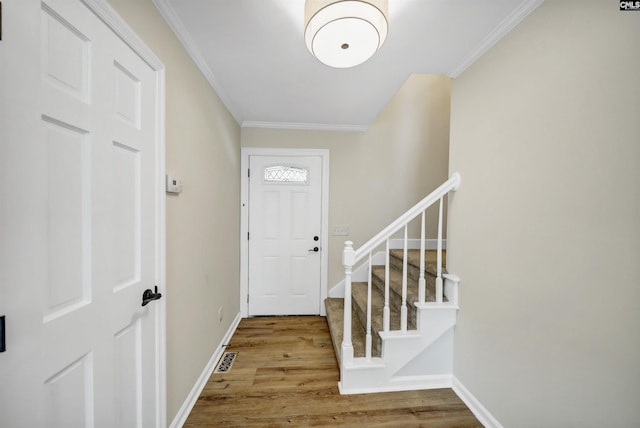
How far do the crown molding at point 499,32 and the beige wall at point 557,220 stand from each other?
0.04 m

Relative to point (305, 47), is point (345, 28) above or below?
below

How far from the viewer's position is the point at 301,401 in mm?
1557

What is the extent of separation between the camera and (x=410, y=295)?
1.85 meters

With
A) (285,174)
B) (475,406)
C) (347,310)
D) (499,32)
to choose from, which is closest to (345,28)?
(499,32)

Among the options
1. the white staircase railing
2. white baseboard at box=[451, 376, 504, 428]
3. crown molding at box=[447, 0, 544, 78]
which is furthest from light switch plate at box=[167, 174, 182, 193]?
white baseboard at box=[451, 376, 504, 428]

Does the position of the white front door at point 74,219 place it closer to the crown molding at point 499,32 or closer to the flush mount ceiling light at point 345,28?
the flush mount ceiling light at point 345,28

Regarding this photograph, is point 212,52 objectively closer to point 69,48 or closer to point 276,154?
point 69,48

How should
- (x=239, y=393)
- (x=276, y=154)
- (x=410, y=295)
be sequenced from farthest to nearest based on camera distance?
(x=276, y=154) < (x=410, y=295) < (x=239, y=393)

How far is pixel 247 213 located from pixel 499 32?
263cm

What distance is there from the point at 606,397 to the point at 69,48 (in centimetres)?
224

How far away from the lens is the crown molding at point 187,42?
3.77 feet

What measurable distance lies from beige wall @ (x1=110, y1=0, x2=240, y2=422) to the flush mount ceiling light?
0.77 m

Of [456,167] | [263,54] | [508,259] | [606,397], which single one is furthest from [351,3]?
[606,397]

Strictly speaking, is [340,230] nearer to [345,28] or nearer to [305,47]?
[305,47]
